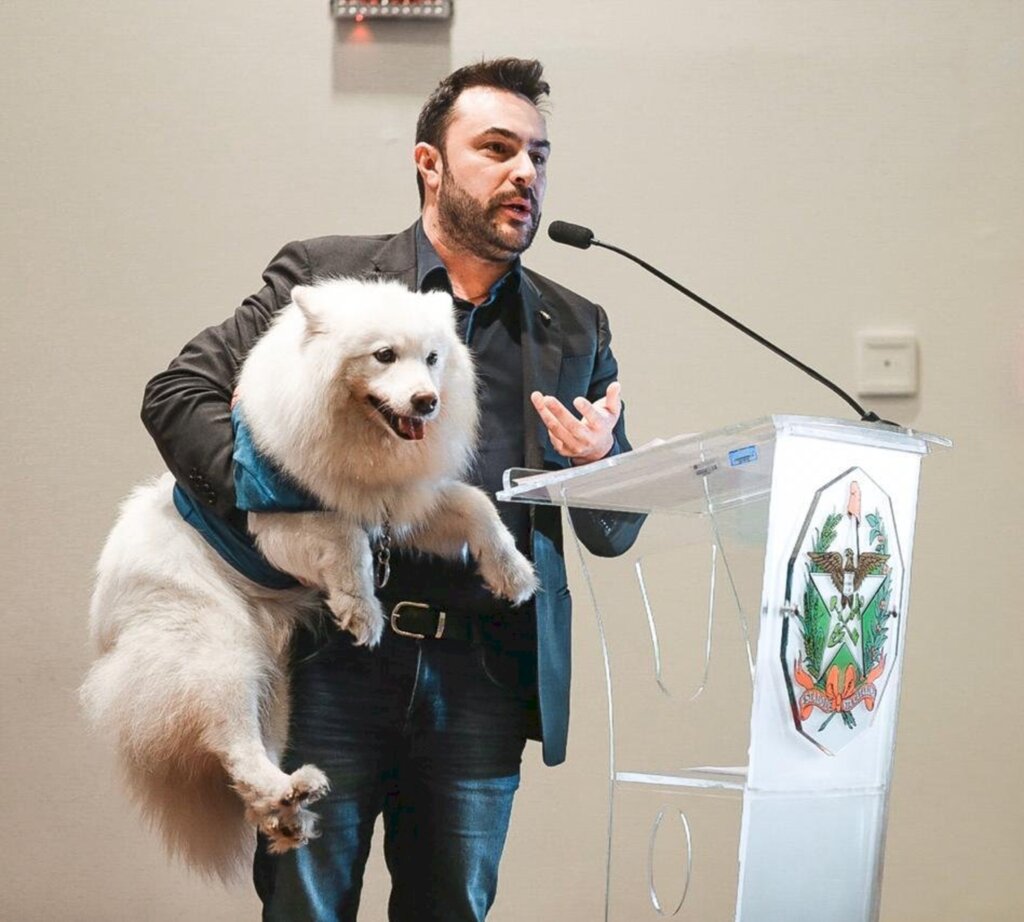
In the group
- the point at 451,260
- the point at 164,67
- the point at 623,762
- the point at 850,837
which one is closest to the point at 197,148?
the point at 164,67

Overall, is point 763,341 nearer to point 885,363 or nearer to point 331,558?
point 331,558

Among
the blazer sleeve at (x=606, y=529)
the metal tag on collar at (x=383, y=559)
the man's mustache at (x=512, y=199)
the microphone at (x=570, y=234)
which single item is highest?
the man's mustache at (x=512, y=199)

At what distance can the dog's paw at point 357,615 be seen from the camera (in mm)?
2000

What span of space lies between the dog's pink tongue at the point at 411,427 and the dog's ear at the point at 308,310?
0.19m

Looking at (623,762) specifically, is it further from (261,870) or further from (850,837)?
(261,870)

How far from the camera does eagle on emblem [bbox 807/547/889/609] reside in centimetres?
158

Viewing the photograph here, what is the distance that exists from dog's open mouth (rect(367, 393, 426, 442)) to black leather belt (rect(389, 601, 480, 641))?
0.26 metres

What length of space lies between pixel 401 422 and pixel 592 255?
180 centimetres

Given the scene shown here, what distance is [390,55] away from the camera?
3711mm

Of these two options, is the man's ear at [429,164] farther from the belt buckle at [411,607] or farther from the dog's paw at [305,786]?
the dog's paw at [305,786]

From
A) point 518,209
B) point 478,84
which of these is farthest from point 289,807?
point 478,84

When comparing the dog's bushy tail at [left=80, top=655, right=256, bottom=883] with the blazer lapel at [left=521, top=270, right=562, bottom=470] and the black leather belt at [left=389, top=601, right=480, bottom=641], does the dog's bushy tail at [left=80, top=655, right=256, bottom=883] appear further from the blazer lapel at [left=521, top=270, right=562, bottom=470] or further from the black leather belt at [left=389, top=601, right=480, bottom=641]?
the blazer lapel at [left=521, top=270, right=562, bottom=470]

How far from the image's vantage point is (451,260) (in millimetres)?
2469

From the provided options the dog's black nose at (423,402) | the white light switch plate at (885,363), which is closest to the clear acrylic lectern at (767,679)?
the dog's black nose at (423,402)
